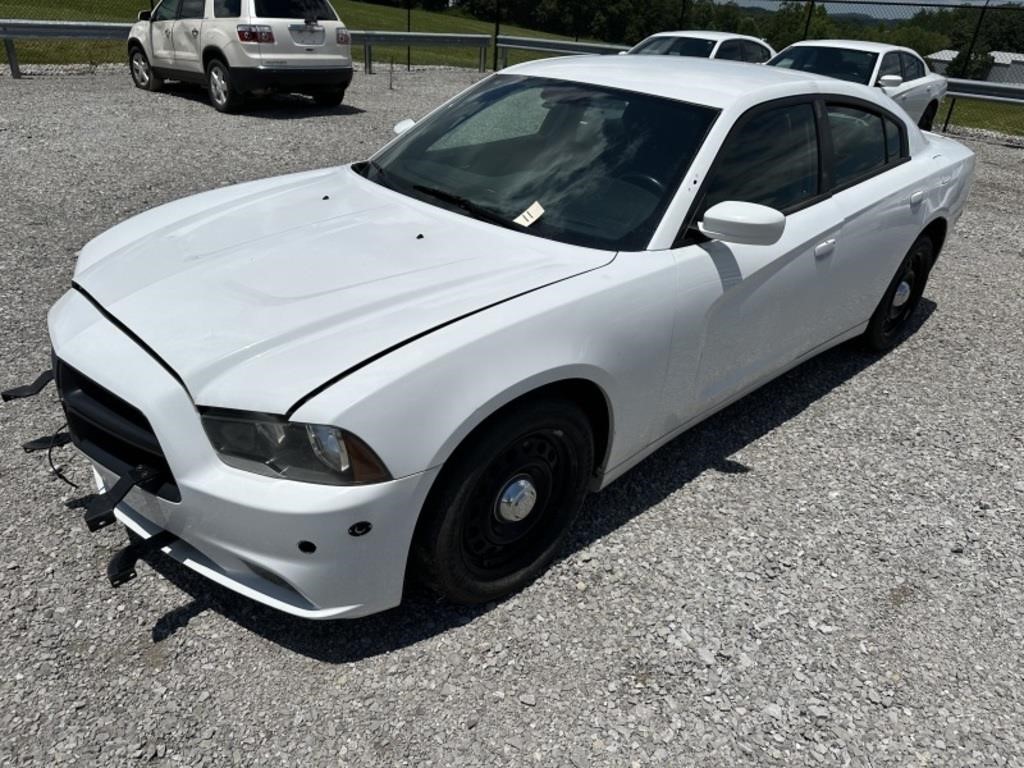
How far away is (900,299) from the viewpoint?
4.74 metres

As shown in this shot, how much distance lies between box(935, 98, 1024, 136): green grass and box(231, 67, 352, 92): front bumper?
11765mm

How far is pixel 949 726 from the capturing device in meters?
2.38

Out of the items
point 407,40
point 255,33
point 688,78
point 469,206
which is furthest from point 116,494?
point 407,40

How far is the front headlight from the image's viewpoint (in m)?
2.08

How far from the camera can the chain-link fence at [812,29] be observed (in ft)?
56.7

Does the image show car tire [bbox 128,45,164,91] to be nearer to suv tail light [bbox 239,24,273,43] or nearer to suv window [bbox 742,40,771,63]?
suv tail light [bbox 239,24,273,43]

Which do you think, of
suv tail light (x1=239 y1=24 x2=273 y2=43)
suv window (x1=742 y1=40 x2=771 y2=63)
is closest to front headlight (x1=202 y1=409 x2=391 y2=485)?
suv tail light (x1=239 y1=24 x2=273 y2=43)

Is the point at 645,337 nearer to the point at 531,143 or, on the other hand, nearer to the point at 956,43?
the point at 531,143

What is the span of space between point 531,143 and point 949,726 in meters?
2.57

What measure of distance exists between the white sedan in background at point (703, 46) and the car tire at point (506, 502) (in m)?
10.9

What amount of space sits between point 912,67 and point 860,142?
31.5ft

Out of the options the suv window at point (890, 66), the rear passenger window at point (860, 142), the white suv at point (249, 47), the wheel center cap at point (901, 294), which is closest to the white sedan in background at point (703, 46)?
the suv window at point (890, 66)

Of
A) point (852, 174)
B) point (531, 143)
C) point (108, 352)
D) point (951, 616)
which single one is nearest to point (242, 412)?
point (108, 352)

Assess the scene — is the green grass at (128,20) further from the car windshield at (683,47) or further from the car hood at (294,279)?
the car hood at (294,279)
